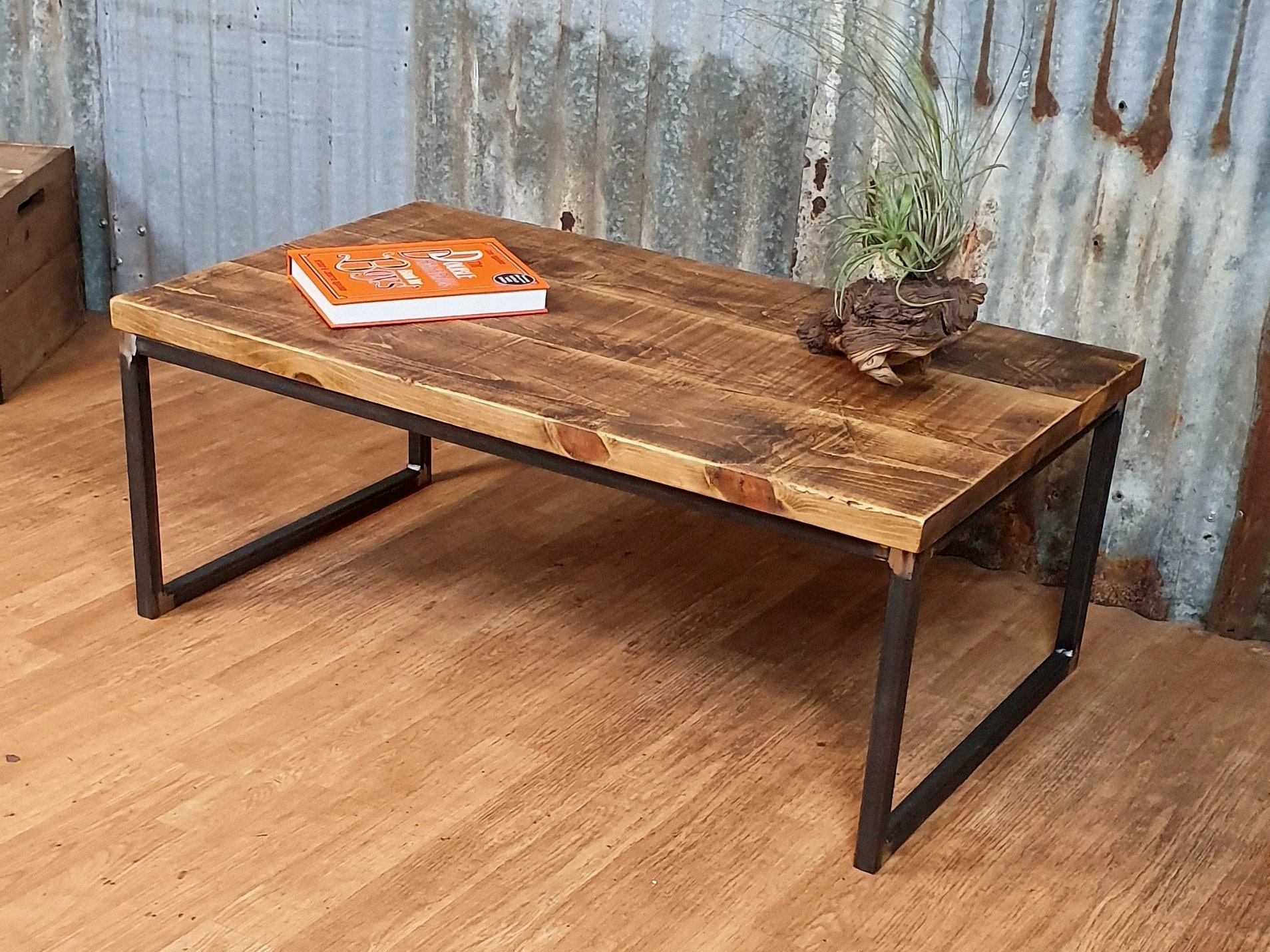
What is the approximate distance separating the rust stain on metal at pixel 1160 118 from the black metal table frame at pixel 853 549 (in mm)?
426

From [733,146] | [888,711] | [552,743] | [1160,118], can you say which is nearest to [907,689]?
[888,711]

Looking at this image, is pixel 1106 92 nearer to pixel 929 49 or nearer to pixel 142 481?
pixel 929 49

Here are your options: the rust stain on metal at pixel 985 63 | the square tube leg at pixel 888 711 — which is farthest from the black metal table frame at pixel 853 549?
the rust stain on metal at pixel 985 63

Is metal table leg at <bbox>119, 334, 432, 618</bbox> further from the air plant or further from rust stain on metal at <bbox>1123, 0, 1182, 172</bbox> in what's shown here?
rust stain on metal at <bbox>1123, 0, 1182, 172</bbox>

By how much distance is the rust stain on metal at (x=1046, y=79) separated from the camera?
220 cm

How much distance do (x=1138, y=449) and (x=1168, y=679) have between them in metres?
0.35

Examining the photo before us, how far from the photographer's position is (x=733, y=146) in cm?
257

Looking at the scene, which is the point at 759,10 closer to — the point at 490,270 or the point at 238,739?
the point at 490,270

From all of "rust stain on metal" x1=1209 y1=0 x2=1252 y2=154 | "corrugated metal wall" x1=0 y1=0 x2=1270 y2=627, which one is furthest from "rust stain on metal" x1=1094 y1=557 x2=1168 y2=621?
"rust stain on metal" x1=1209 y1=0 x2=1252 y2=154

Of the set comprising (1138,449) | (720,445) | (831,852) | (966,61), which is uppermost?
(966,61)

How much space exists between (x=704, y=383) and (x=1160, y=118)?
835 mm

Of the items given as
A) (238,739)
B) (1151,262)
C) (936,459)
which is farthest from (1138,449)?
(238,739)

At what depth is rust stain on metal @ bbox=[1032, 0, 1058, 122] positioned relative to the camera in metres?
2.20

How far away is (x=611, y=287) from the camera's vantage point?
2.12 meters
